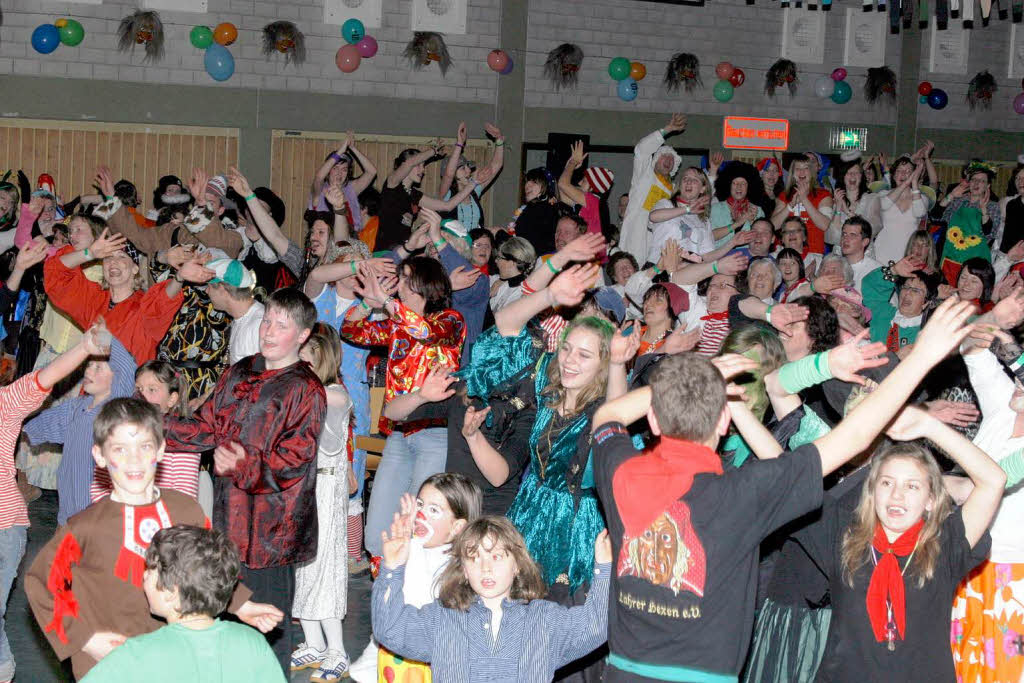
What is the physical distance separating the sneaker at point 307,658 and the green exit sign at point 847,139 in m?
12.4

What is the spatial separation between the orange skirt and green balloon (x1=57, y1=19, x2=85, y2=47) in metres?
10.1

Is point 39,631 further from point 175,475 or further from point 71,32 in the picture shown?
point 71,32

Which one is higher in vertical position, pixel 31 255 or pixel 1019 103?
pixel 1019 103

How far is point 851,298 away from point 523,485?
3582mm

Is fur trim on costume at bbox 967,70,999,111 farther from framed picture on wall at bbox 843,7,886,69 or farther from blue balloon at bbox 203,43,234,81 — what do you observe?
blue balloon at bbox 203,43,234,81

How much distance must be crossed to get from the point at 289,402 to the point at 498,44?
34.1 ft

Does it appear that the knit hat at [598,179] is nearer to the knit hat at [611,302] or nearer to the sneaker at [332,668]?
the knit hat at [611,302]

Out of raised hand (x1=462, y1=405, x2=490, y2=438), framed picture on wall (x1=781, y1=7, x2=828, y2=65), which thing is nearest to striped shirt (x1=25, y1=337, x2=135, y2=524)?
raised hand (x1=462, y1=405, x2=490, y2=438)

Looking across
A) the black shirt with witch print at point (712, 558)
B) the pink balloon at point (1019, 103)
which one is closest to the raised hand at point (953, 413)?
the black shirt with witch print at point (712, 558)

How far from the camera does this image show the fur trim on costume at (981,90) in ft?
53.2

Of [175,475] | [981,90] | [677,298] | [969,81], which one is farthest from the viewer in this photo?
[969,81]

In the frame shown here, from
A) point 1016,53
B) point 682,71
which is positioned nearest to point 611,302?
point 682,71

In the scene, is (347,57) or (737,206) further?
(347,57)

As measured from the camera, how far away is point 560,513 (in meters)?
4.21
